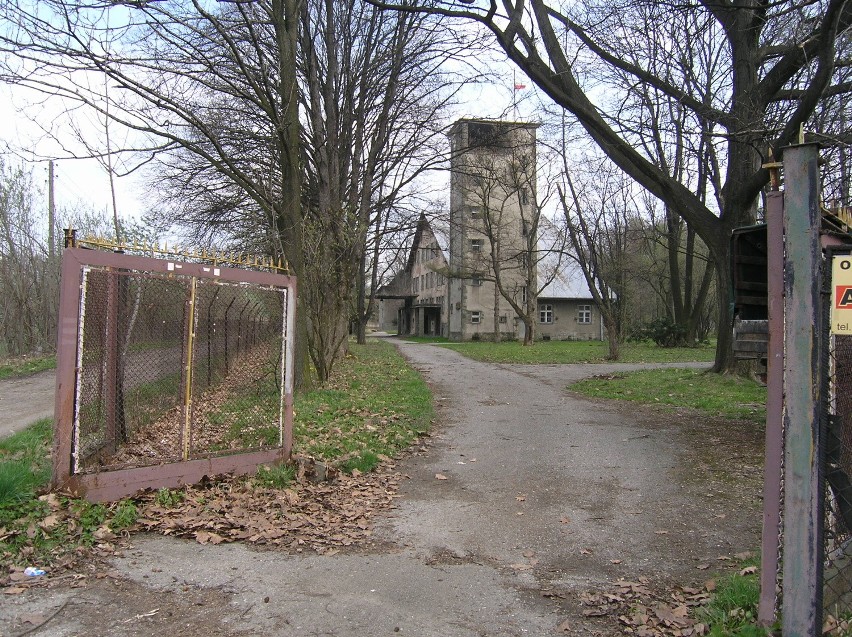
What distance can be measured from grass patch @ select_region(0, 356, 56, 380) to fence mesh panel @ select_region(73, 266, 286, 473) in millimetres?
12737

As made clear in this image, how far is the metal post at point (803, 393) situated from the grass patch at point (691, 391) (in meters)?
7.94

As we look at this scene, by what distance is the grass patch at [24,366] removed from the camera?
689 inches

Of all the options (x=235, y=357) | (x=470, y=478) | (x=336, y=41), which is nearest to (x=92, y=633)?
(x=470, y=478)

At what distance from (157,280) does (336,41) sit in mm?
13805

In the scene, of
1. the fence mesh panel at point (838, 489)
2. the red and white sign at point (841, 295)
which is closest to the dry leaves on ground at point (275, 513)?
the fence mesh panel at point (838, 489)

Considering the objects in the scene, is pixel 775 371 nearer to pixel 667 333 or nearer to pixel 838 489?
pixel 838 489

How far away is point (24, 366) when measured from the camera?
63.3 feet

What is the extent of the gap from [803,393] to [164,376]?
569cm

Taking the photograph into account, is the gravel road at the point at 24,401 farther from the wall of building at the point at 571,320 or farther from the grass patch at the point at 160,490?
the wall of building at the point at 571,320

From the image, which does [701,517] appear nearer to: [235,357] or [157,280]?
[157,280]

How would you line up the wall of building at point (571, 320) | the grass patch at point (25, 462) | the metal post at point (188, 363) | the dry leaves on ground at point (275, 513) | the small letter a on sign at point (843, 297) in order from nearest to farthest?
the small letter a on sign at point (843, 297) < the dry leaves on ground at point (275, 513) < the grass patch at point (25, 462) < the metal post at point (188, 363) < the wall of building at point (571, 320)

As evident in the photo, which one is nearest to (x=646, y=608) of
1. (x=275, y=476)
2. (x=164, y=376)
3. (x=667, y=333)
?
(x=275, y=476)

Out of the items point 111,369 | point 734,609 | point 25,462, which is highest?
point 111,369

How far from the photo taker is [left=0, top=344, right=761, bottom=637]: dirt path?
3531mm
